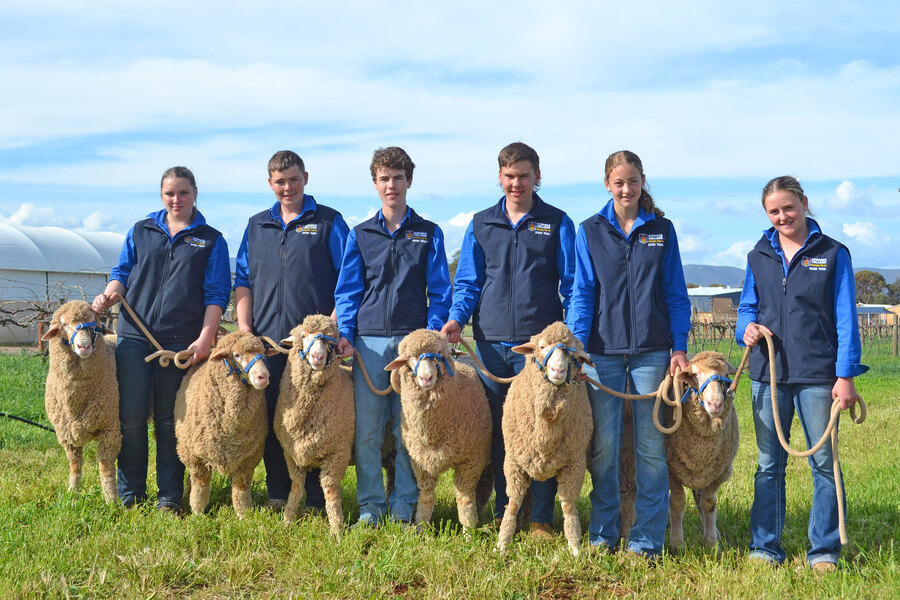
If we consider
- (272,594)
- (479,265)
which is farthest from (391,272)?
(272,594)

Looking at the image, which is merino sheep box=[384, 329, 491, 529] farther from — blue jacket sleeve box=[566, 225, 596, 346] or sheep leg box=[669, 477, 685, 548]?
sheep leg box=[669, 477, 685, 548]

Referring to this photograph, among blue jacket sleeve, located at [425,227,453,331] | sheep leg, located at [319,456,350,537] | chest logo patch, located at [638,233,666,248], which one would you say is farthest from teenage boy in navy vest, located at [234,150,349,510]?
chest logo patch, located at [638,233,666,248]

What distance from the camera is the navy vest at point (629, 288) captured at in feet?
16.6

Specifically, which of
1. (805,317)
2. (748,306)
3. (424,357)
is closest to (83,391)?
(424,357)

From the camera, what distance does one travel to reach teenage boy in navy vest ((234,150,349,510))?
5.96 m

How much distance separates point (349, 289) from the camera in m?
5.78

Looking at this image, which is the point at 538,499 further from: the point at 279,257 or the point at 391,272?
the point at 279,257

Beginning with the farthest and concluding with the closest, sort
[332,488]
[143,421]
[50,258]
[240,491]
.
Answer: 1. [50,258]
2. [143,421]
3. [240,491]
4. [332,488]

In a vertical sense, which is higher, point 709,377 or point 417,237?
point 417,237

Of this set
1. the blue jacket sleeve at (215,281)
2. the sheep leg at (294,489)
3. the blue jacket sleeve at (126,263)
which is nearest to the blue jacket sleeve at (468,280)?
the sheep leg at (294,489)

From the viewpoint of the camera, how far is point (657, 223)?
520 centimetres

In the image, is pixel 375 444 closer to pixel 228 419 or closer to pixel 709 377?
pixel 228 419

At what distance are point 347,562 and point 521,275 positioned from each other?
2.38 m

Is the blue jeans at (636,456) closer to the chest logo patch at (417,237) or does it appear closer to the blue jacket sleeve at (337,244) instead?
the chest logo patch at (417,237)
